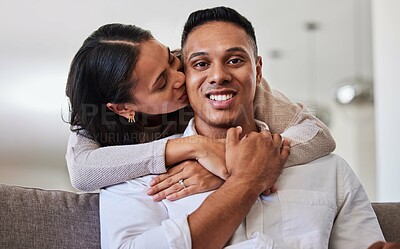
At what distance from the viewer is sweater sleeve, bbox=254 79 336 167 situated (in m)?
1.43

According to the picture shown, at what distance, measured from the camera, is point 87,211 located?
56.8 inches

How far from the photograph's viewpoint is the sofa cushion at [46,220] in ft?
4.47

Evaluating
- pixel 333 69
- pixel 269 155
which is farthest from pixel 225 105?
pixel 333 69

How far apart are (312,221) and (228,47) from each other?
1.63ft

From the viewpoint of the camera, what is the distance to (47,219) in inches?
55.0

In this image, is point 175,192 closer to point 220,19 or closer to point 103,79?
point 103,79

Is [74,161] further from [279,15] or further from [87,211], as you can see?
[279,15]

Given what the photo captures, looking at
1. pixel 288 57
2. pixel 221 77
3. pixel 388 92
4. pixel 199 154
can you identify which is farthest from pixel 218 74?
pixel 288 57

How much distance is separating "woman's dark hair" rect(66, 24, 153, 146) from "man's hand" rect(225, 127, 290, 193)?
1.07 ft

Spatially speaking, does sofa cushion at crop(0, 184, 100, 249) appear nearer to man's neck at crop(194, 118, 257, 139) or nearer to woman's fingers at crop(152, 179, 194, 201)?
woman's fingers at crop(152, 179, 194, 201)

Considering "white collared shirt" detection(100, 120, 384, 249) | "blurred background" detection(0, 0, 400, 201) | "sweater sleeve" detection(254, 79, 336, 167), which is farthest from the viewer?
"blurred background" detection(0, 0, 400, 201)

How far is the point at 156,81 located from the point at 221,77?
0.17 meters

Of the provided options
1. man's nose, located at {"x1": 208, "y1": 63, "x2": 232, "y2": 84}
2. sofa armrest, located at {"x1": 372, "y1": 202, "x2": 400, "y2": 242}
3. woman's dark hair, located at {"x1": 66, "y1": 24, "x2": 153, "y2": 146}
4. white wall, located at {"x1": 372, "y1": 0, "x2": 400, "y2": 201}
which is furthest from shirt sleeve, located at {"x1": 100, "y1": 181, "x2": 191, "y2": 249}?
white wall, located at {"x1": 372, "y1": 0, "x2": 400, "y2": 201}

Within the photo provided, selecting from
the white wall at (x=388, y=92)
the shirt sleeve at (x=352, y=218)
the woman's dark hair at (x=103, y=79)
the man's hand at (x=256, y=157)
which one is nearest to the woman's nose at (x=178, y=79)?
the woman's dark hair at (x=103, y=79)
